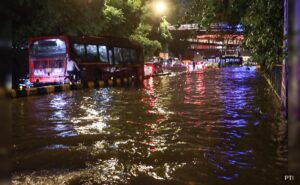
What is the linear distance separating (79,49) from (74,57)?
689 mm

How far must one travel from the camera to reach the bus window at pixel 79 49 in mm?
23986

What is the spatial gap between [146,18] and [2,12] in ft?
140

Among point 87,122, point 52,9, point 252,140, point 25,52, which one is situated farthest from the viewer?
point 25,52

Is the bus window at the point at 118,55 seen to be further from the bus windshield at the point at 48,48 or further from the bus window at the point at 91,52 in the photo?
the bus windshield at the point at 48,48

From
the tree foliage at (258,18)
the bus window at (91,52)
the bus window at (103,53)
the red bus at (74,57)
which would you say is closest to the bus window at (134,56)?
the red bus at (74,57)

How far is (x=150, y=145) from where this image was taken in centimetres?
855

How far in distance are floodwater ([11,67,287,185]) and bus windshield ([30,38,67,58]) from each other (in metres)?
9.18

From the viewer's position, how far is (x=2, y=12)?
5.73ft

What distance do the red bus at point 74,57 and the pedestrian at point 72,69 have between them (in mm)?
179

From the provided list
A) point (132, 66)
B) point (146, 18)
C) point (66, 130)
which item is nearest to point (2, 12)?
point (66, 130)

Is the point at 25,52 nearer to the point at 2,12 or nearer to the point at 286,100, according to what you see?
the point at 286,100

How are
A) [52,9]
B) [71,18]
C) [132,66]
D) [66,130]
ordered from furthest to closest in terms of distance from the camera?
[132,66] → [71,18] → [52,9] → [66,130]

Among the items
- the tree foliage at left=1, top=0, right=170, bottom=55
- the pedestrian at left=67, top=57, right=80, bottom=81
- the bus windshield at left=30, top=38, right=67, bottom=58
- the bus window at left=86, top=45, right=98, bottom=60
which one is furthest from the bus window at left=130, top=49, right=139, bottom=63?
the bus windshield at left=30, top=38, right=67, bottom=58

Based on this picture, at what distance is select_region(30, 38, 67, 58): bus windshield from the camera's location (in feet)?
76.7
